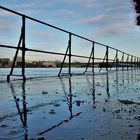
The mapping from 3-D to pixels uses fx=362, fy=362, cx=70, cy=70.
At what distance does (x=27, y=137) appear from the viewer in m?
2.20

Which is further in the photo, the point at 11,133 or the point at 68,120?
the point at 68,120

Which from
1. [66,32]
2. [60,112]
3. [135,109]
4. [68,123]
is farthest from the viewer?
[66,32]

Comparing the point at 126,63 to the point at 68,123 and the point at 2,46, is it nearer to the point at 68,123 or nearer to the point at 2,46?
the point at 2,46

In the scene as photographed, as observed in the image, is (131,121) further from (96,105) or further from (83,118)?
(96,105)

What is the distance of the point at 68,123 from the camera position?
8.81 ft

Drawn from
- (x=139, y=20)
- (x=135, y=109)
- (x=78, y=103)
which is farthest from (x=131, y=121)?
(x=139, y=20)

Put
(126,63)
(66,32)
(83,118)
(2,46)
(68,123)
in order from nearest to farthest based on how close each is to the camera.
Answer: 1. (68,123)
2. (83,118)
3. (2,46)
4. (66,32)
5. (126,63)

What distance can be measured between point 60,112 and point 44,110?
180mm

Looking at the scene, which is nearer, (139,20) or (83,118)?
(83,118)

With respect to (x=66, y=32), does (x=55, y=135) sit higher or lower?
lower

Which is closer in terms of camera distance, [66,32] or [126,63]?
[66,32]

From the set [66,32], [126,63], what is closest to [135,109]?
[66,32]

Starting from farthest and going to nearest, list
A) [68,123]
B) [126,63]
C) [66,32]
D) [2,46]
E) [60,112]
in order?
[126,63] → [66,32] → [2,46] → [60,112] → [68,123]

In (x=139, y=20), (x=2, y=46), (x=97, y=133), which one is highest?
(x=139, y=20)
